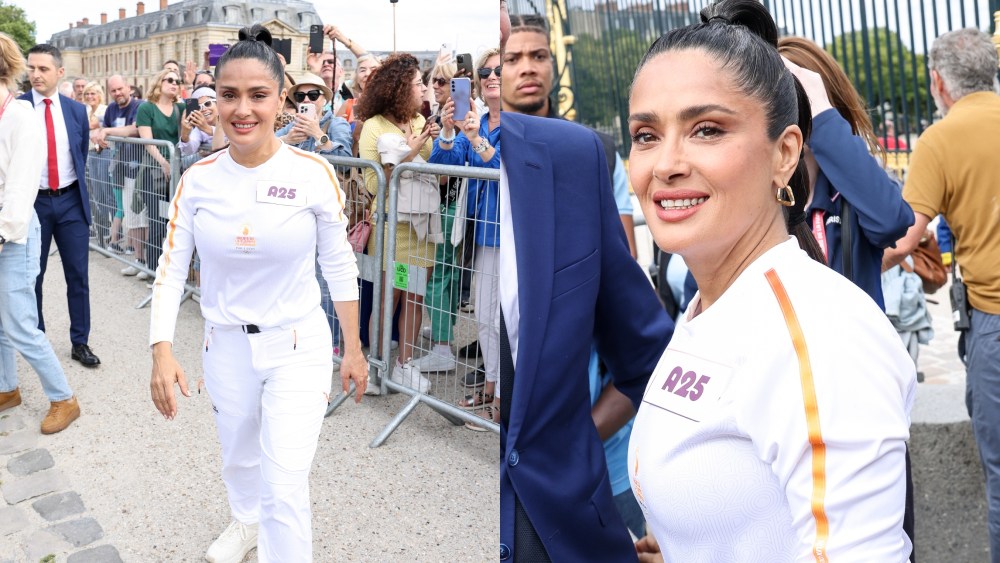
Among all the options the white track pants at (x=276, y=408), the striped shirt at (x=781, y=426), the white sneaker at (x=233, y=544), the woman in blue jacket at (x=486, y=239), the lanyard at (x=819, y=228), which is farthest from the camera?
the woman in blue jacket at (x=486, y=239)

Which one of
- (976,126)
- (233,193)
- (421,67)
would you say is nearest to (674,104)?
(421,67)

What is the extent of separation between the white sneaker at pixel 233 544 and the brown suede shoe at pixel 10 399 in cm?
269

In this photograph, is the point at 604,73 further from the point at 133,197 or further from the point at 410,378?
the point at 133,197

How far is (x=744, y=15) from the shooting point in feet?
5.38

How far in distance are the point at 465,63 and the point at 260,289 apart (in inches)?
56.8

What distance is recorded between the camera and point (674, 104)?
140cm

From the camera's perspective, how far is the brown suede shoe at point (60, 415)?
5332 mm

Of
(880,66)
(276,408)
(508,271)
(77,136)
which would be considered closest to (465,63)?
(508,271)

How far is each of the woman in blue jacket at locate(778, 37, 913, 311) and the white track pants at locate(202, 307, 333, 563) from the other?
1864 mm

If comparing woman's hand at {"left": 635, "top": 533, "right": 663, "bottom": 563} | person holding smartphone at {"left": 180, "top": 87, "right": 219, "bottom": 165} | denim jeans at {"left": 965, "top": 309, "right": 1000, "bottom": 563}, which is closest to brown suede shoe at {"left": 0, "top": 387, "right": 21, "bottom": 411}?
person holding smartphone at {"left": 180, "top": 87, "right": 219, "bottom": 165}

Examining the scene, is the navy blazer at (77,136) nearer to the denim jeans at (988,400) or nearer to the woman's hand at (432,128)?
the woman's hand at (432,128)

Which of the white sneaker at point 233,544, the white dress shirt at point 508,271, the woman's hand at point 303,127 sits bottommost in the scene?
the white sneaker at point 233,544

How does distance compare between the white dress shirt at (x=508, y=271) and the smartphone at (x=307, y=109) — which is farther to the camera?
the smartphone at (x=307, y=109)

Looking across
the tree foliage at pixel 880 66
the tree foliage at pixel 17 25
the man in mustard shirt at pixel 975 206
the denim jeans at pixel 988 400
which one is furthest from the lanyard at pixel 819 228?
the tree foliage at pixel 17 25
